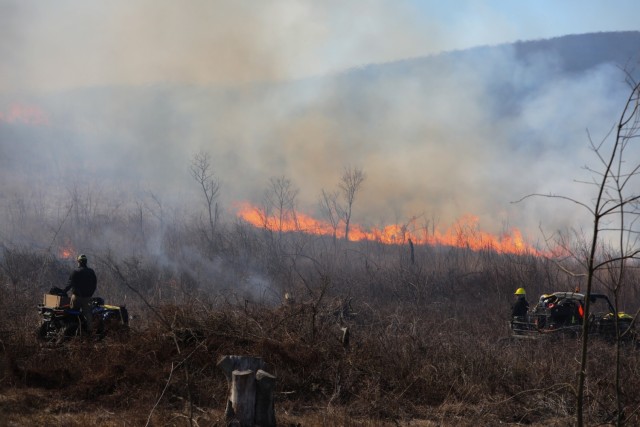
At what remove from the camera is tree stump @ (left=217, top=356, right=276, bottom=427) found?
6.62 meters

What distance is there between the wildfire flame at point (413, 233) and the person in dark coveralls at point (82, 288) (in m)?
20.2

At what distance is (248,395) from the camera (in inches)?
262

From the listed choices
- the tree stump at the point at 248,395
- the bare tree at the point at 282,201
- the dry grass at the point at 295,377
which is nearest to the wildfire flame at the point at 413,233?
the bare tree at the point at 282,201

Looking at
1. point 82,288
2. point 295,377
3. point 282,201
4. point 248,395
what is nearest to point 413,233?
point 282,201

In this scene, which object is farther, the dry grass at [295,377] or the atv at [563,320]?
the atv at [563,320]

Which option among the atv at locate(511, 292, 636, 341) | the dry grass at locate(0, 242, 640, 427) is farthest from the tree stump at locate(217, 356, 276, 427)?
the atv at locate(511, 292, 636, 341)

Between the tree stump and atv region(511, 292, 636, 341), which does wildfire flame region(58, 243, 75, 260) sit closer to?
atv region(511, 292, 636, 341)

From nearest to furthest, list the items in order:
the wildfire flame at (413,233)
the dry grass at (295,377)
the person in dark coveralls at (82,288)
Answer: the dry grass at (295,377) < the person in dark coveralls at (82,288) < the wildfire flame at (413,233)

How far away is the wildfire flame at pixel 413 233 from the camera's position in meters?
35.2

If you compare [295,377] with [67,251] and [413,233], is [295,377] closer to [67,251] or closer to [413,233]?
[67,251]

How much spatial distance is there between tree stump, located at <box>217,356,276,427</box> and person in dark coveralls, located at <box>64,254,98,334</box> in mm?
6475

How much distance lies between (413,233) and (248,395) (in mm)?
34840

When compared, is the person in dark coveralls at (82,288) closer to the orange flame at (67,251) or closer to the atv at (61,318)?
the atv at (61,318)

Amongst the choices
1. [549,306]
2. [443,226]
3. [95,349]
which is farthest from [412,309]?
[443,226]
